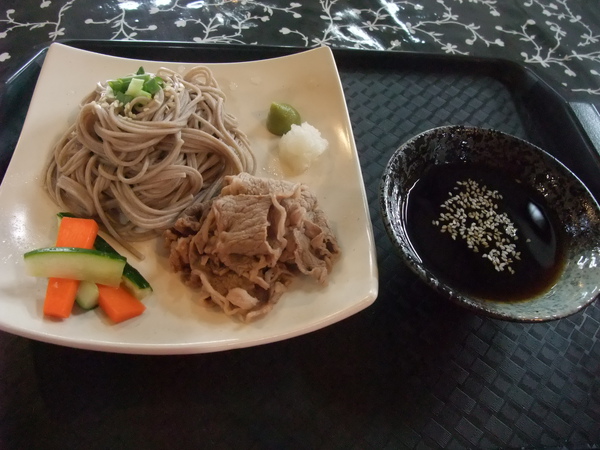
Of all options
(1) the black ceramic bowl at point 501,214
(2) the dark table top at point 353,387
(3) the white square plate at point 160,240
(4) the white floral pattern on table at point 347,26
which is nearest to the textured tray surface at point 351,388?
(2) the dark table top at point 353,387

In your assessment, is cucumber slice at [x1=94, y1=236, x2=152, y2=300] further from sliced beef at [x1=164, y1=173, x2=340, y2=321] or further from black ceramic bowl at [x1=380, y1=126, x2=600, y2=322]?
black ceramic bowl at [x1=380, y1=126, x2=600, y2=322]

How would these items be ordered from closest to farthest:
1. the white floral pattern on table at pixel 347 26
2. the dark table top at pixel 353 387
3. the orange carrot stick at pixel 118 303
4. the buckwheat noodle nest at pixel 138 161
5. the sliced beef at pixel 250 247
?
the dark table top at pixel 353 387, the orange carrot stick at pixel 118 303, the sliced beef at pixel 250 247, the buckwheat noodle nest at pixel 138 161, the white floral pattern on table at pixel 347 26

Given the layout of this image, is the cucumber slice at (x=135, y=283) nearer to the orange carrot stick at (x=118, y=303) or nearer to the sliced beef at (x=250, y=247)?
the orange carrot stick at (x=118, y=303)

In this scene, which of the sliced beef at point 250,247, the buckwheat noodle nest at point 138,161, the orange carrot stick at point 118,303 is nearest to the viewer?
the orange carrot stick at point 118,303

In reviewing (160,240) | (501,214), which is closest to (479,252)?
(501,214)

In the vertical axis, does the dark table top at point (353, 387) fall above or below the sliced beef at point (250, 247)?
below

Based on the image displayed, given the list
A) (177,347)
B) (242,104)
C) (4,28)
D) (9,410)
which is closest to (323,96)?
(242,104)

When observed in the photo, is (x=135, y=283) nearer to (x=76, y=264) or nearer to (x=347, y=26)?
(x=76, y=264)

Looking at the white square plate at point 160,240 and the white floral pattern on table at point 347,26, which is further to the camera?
the white floral pattern on table at point 347,26

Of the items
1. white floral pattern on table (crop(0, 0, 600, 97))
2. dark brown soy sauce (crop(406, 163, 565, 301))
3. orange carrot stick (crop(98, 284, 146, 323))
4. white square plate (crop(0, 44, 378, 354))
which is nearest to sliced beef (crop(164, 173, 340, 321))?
white square plate (crop(0, 44, 378, 354))
